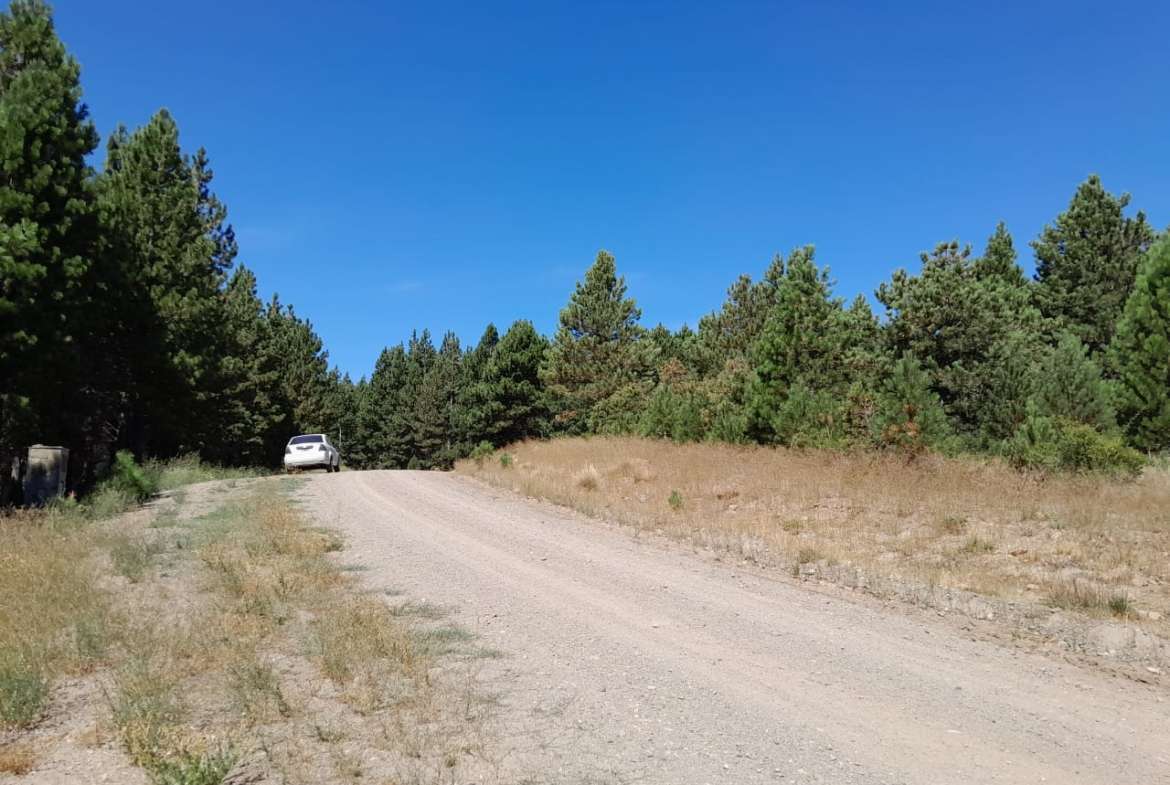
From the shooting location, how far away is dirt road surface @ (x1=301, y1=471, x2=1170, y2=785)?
13.1 ft

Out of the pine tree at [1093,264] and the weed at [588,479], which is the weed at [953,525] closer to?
the weed at [588,479]

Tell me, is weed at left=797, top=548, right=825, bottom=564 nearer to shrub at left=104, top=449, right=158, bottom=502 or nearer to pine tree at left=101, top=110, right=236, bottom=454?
shrub at left=104, top=449, right=158, bottom=502

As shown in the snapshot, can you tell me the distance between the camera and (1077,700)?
5098 millimetres

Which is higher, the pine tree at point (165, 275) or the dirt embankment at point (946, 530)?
the pine tree at point (165, 275)

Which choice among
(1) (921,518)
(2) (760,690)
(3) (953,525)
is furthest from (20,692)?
(1) (921,518)

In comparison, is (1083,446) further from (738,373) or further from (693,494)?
(738,373)

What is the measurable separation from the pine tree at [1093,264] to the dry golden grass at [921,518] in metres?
24.0

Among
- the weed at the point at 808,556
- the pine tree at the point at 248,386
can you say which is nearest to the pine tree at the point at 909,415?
the weed at the point at 808,556

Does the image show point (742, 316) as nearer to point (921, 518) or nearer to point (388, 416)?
point (921, 518)

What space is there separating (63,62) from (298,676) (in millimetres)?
20216

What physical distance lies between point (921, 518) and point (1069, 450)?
4781mm

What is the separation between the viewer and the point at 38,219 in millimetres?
15656

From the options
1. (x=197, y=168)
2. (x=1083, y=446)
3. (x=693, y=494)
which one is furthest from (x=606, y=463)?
(x=197, y=168)

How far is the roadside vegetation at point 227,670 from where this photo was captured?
4051 millimetres
